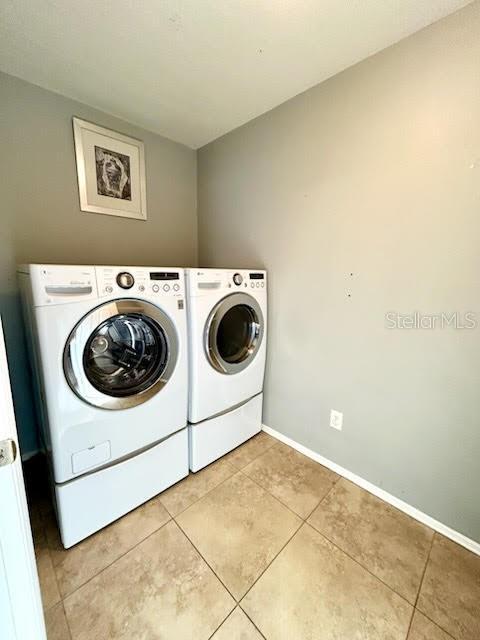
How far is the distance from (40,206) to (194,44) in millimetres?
1129

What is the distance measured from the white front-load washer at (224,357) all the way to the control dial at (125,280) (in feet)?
0.89

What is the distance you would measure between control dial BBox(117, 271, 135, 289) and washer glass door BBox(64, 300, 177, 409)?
0.21ft

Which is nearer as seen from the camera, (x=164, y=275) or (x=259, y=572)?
(x=259, y=572)

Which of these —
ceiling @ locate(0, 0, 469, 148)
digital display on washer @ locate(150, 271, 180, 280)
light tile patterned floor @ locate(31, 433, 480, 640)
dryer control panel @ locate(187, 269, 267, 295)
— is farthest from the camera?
dryer control panel @ locate(187, 269, 267, 295)

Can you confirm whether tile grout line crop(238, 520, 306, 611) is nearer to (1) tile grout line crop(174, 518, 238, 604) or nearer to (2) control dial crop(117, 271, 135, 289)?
(1) tile grout line crop(174, 518, 238, 604)

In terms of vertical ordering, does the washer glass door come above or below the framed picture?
below

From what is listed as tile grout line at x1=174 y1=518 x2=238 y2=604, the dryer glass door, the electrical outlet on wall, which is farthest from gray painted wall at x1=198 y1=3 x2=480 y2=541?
tile grout line at x1=174 y1=518 x2=238 y2=604

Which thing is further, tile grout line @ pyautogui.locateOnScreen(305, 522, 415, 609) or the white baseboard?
the white baseboard

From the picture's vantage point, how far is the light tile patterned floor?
2.87 feet

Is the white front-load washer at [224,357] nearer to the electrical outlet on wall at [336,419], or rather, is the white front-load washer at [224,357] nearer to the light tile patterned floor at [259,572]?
the light tile patterned floor at [259,572]

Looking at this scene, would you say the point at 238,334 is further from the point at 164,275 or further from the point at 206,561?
the point at 206,561

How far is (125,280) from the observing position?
105 centimetres

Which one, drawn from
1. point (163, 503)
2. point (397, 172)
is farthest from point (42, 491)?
point (397, 172)

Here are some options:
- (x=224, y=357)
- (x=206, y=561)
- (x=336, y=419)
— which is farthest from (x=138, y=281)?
(x=336, y=419)
